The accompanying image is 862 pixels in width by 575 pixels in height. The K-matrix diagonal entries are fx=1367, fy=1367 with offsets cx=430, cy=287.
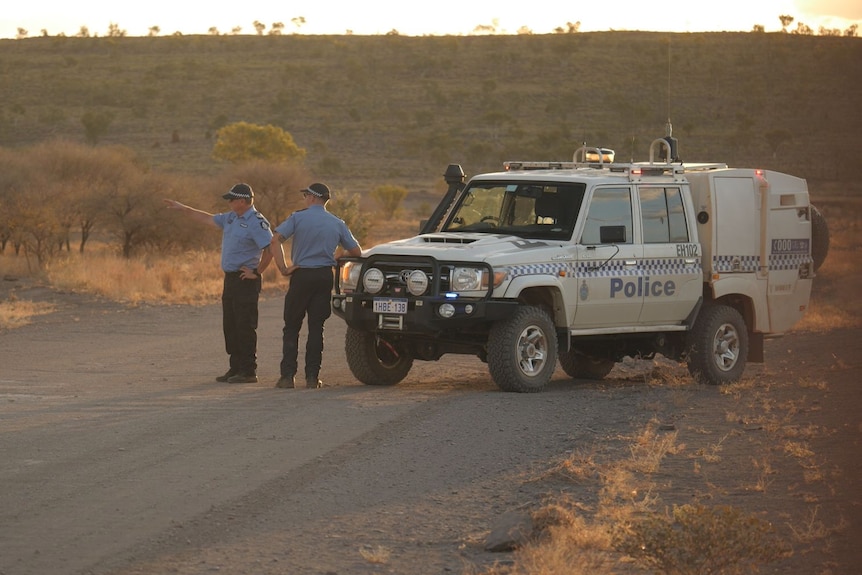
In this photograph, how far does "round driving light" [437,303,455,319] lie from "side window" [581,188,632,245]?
1.65m

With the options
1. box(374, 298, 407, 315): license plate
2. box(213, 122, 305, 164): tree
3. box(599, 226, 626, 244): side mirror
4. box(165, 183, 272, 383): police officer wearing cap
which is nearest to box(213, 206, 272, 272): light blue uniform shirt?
box(165, 183, 272, 383): police officer wearing cap

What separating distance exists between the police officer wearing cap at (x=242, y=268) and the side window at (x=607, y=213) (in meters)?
3.08

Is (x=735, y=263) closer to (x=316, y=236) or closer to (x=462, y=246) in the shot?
(x=462, y=246)

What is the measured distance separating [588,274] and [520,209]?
1022mm

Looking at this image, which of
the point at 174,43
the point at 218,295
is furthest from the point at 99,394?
the point at 174,43

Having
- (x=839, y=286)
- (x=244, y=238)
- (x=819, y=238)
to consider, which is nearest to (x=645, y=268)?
(x=819, y=238)

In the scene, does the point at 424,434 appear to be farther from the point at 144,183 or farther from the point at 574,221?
the point at 144,183

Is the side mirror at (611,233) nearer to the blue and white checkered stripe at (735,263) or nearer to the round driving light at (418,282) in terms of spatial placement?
the blue and white checkered stripe at (735,263)

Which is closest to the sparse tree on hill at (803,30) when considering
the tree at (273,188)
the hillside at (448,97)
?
the hillside at (448,97)

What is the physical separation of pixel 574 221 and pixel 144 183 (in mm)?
20385

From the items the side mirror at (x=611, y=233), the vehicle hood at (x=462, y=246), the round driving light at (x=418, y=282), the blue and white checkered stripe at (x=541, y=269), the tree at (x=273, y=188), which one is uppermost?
the tree at (x=273, y=188)

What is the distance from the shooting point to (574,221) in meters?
13.0

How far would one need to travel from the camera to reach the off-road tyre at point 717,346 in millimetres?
14086

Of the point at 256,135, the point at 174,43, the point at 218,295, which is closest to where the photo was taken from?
the point at 218,295
